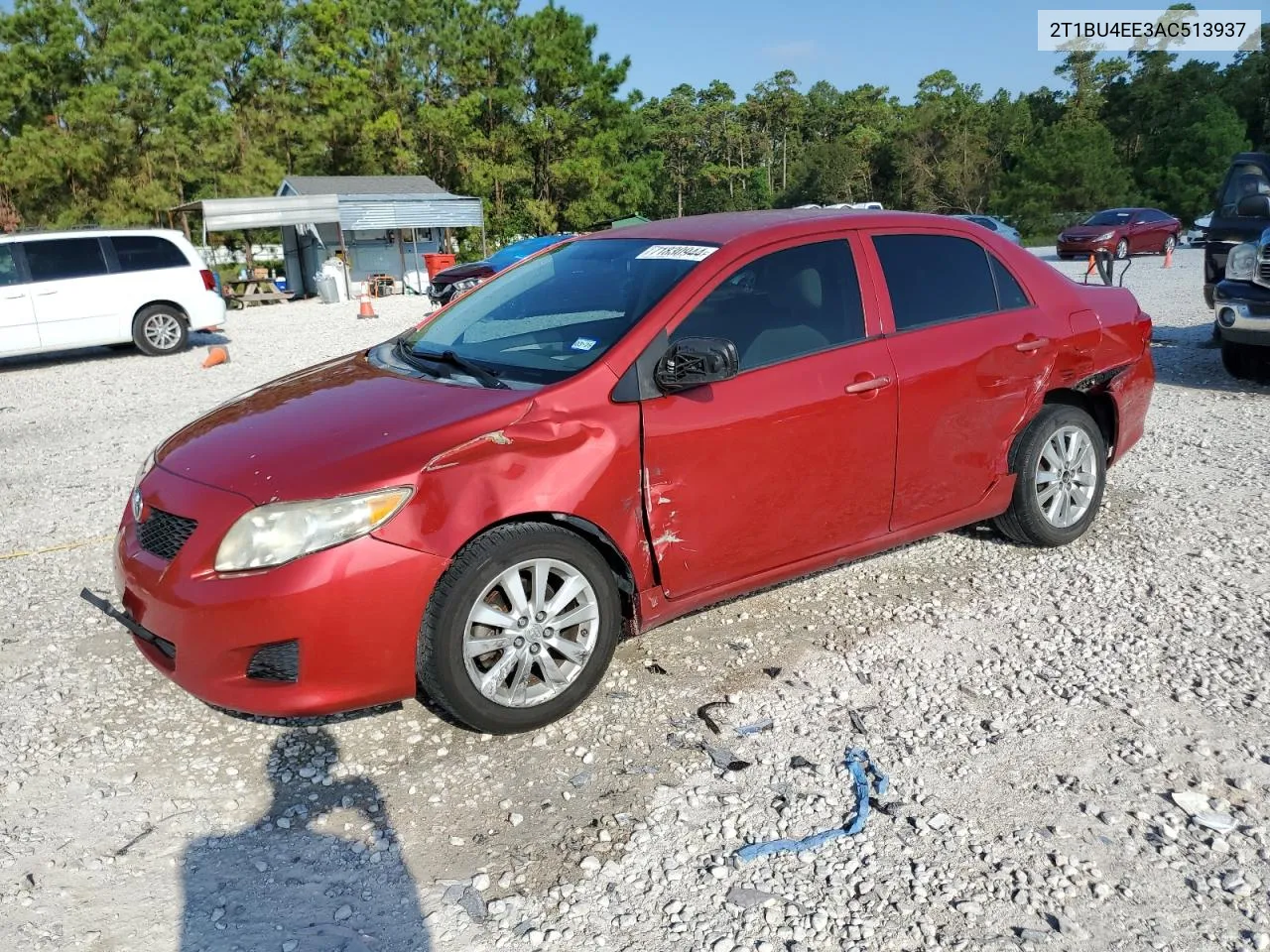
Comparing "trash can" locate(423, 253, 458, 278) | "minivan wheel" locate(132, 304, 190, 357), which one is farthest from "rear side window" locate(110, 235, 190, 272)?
"trash can" locate(423, 253, 458, 278)

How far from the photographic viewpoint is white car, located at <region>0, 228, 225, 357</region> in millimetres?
13367

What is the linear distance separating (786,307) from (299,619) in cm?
222

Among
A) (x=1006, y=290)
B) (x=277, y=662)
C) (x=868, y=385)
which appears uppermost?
(x=1006, y=290)

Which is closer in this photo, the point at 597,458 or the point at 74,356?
the point at 597,458

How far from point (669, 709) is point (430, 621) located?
0.99 m

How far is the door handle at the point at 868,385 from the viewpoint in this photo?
161 inches

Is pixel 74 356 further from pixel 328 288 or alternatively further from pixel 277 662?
pixel 277 662

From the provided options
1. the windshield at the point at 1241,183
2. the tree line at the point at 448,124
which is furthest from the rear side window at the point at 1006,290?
the tree line at the point at 448,124

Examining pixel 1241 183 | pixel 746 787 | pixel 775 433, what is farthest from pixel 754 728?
pixel 1241 183

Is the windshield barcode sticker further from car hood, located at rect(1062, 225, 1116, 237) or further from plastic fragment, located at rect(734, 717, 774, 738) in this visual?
car hood, located at rect(1062, 225, 1116, 237)

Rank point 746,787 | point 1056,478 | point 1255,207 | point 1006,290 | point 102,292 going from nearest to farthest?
point 746,787, point 1006,290, point 1056,478, point 1255,207, point 102,292

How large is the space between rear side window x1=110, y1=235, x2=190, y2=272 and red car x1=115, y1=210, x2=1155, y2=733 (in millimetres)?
11387

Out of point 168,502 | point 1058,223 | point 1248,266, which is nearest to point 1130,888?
point 168,502

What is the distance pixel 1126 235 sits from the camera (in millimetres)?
28312
